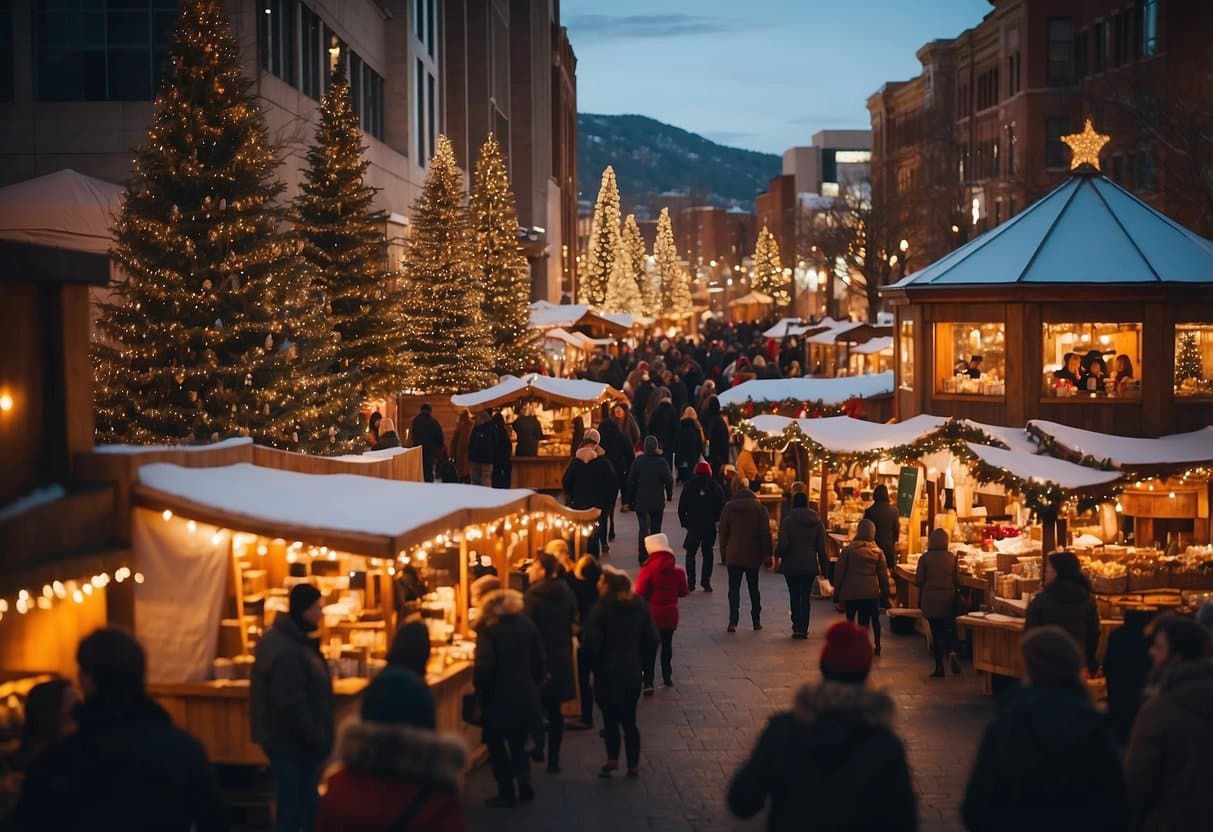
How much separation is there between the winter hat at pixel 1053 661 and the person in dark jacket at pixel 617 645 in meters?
4.64

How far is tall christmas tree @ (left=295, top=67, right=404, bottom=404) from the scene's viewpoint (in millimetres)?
28078

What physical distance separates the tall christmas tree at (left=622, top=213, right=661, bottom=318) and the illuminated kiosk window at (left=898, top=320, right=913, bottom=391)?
287 feet

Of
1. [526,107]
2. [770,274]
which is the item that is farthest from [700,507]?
[770,274]

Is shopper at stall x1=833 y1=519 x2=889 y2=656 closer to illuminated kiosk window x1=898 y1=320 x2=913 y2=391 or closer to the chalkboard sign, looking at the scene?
the chalkboard sign

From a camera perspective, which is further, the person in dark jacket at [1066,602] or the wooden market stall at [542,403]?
the wooden market stall at [542,403]

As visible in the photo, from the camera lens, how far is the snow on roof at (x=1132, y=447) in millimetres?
16984

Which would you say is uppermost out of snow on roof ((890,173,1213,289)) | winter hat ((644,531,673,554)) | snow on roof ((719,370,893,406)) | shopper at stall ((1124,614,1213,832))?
snow on roof ((890,173,1213,289))

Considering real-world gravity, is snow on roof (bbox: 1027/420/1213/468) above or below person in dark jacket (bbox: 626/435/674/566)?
above

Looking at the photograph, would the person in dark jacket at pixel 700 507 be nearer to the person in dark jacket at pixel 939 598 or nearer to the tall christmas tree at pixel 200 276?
the person in dark jacket at pixel 939 598

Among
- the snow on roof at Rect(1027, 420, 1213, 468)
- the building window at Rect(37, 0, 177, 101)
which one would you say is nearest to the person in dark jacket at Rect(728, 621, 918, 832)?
the snow on roof at Rect(1027, 420, 1213, 468)

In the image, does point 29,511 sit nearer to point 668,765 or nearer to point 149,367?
point 668,765

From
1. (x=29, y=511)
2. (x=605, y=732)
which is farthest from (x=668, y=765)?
(x=29, y=511)

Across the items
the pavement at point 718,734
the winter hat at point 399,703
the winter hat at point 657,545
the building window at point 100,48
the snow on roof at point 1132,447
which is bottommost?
the pavement at point 718,734

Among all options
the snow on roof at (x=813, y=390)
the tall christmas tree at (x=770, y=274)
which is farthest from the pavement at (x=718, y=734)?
the tall christmas tree at (x=770, y=274)
